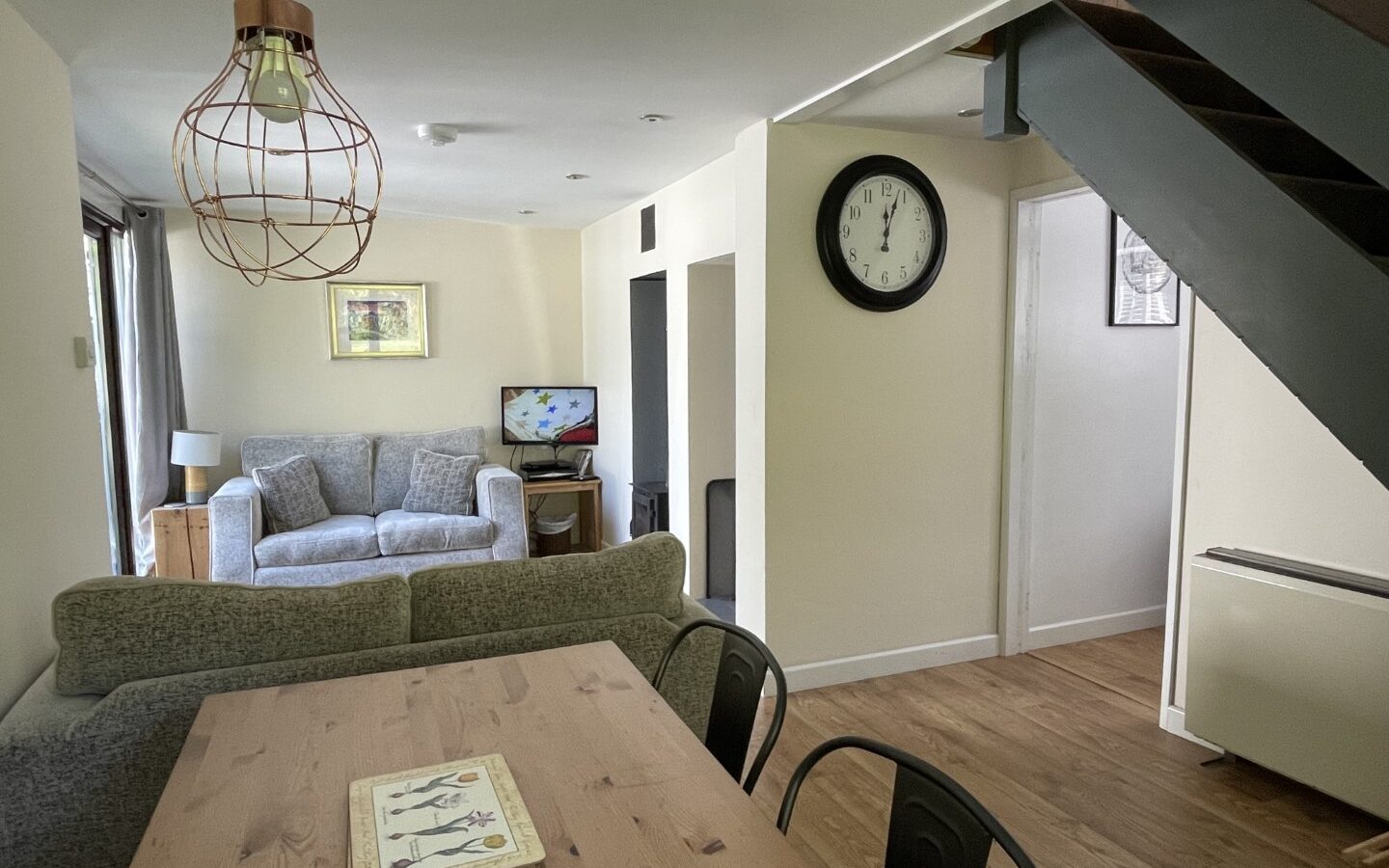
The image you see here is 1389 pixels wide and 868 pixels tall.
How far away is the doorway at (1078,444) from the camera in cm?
370

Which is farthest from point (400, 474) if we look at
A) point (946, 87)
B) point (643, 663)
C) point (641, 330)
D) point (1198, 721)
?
point (1198, 721)

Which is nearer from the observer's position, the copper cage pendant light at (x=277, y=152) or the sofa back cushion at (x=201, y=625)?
the copper cage pendant light at (x=277, y=152)

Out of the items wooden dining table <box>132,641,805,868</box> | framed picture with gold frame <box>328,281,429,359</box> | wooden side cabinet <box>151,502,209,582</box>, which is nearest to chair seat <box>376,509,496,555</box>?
wooden side cabinet <box>151,502,209,582</box>

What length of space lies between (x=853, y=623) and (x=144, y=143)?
11.5 feet

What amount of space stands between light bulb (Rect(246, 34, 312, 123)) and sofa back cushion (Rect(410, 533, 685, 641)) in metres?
1.12

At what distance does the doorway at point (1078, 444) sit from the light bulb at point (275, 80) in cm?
302

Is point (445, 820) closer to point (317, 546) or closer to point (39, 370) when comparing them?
point (39, 370)

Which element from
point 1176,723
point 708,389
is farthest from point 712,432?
point 1176,723

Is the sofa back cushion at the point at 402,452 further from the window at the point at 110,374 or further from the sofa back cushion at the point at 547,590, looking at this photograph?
the sofa back cushion at the point at 547,590

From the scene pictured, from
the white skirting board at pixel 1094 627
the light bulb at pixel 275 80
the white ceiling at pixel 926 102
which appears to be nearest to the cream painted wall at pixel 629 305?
the white ceiling at pixel 926 102

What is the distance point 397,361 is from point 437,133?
100 inches

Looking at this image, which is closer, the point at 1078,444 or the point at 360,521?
the point at 1078,444

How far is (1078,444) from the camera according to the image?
12.7ft

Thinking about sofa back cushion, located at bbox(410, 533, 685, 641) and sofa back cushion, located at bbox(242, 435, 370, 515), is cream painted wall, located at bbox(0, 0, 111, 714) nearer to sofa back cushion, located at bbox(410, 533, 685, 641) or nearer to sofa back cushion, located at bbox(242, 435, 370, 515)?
sofa back cushion, located at bbox(410, 533, 685, 641)
